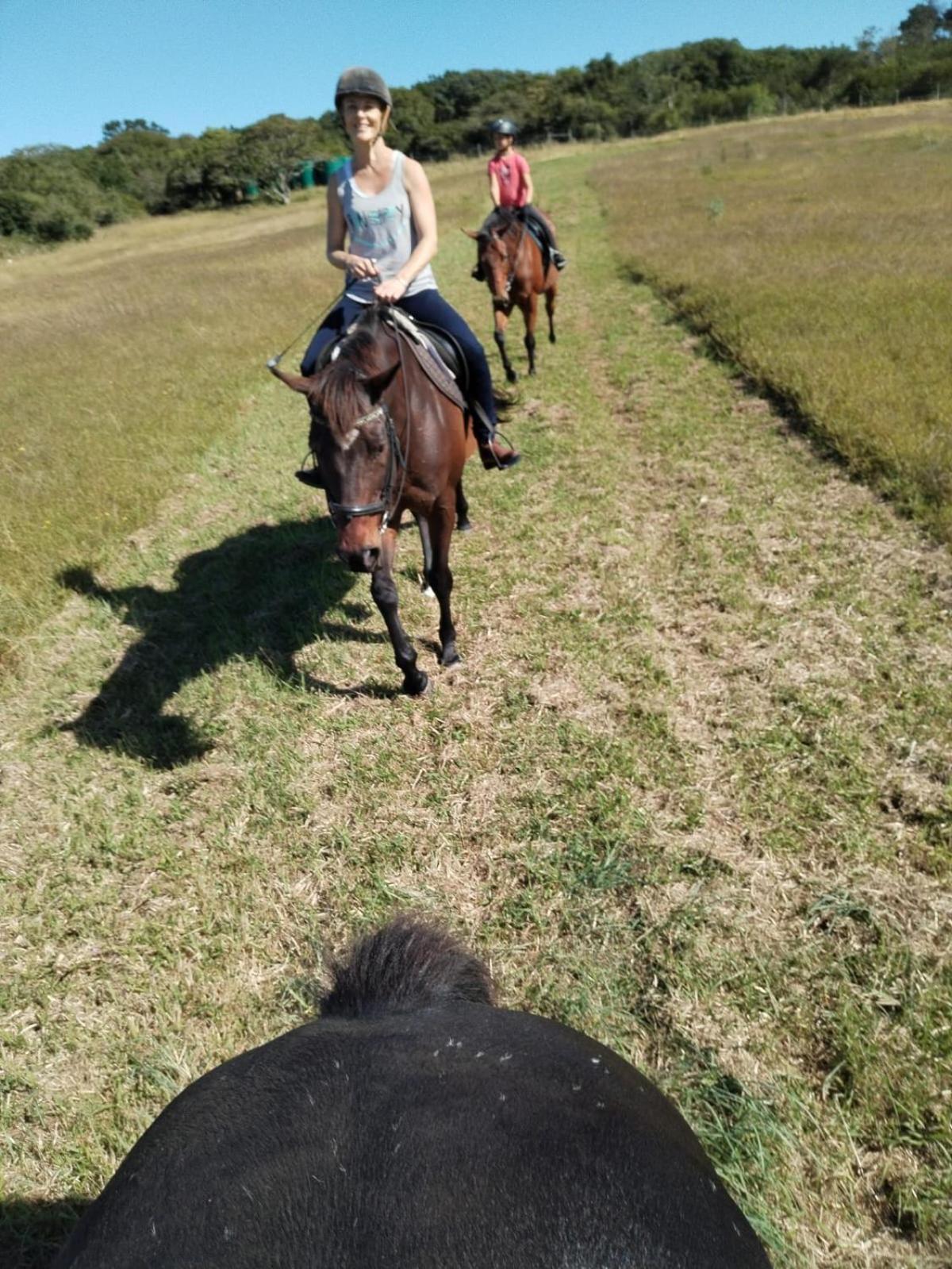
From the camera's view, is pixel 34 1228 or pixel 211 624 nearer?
pixel 34 1228

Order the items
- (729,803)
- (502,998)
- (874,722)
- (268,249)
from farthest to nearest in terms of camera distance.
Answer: (268,249)
(874,722)
(729,803)
(502,998)

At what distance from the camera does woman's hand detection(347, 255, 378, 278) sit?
12.6 ft

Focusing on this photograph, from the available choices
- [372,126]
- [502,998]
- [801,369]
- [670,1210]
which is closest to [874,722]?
[502,998]

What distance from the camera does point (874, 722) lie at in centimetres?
348

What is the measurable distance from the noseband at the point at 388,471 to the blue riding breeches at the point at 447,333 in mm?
1041

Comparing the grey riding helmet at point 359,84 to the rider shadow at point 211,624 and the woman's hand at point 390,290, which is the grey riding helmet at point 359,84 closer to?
the woman's hand at point 390,290

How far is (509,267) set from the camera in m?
8.66

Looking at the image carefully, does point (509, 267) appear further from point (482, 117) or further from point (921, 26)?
point (921, 26)

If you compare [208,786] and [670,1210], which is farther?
[208,786]

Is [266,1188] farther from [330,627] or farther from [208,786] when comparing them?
[330,627]

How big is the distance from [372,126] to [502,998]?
14.1 feet

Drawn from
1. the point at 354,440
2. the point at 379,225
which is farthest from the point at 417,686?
the point at 379,225

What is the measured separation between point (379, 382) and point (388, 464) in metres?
0.37

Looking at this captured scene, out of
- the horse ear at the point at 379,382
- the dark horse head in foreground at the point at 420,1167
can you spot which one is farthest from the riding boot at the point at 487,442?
the dark horse head in foreground at the point at 420,1167
